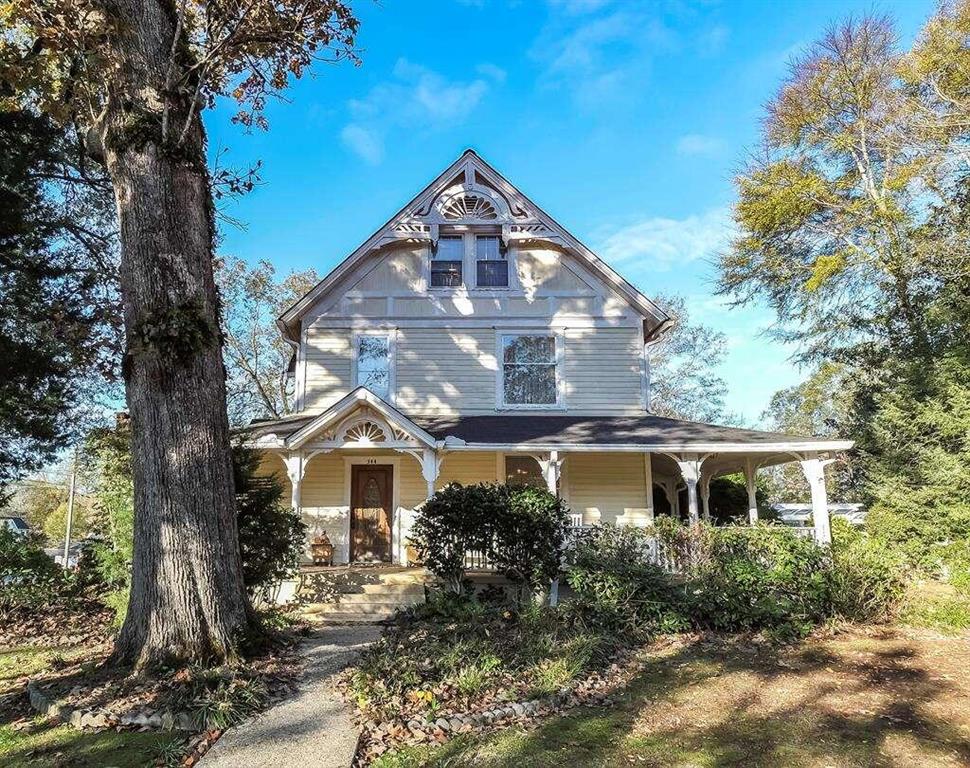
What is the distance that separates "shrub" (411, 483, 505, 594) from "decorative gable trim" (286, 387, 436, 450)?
7.78 ft

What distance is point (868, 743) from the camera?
4.47 m

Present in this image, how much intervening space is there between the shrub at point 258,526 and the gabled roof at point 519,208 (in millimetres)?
6879

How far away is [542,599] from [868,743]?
186 inches

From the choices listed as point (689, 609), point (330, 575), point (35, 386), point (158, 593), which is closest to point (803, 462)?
point (689, 609)

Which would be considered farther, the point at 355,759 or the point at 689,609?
the point at 689,609

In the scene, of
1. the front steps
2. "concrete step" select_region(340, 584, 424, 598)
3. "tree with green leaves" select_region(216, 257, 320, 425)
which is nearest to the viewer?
the front steps

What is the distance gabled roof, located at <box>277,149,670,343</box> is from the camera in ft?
46.7

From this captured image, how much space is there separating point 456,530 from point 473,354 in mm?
6109

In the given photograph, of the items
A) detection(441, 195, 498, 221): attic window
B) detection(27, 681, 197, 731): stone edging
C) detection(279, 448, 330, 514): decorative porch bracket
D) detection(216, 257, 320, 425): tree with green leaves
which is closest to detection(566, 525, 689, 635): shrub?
detection(27, 681, 197, 731): stone edging

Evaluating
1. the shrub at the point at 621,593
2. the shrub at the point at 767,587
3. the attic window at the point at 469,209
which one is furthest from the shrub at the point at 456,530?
Result: the attic window at the point at 469,209

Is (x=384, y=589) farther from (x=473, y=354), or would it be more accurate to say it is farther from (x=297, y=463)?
(x=473, y=354)

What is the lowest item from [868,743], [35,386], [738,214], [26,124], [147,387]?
[868,743]

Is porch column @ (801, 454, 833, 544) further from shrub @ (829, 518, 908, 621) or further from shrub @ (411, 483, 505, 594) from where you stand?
shrub @ (411, 483, 505, 594)

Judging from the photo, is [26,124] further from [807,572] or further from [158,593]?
[807,572]
